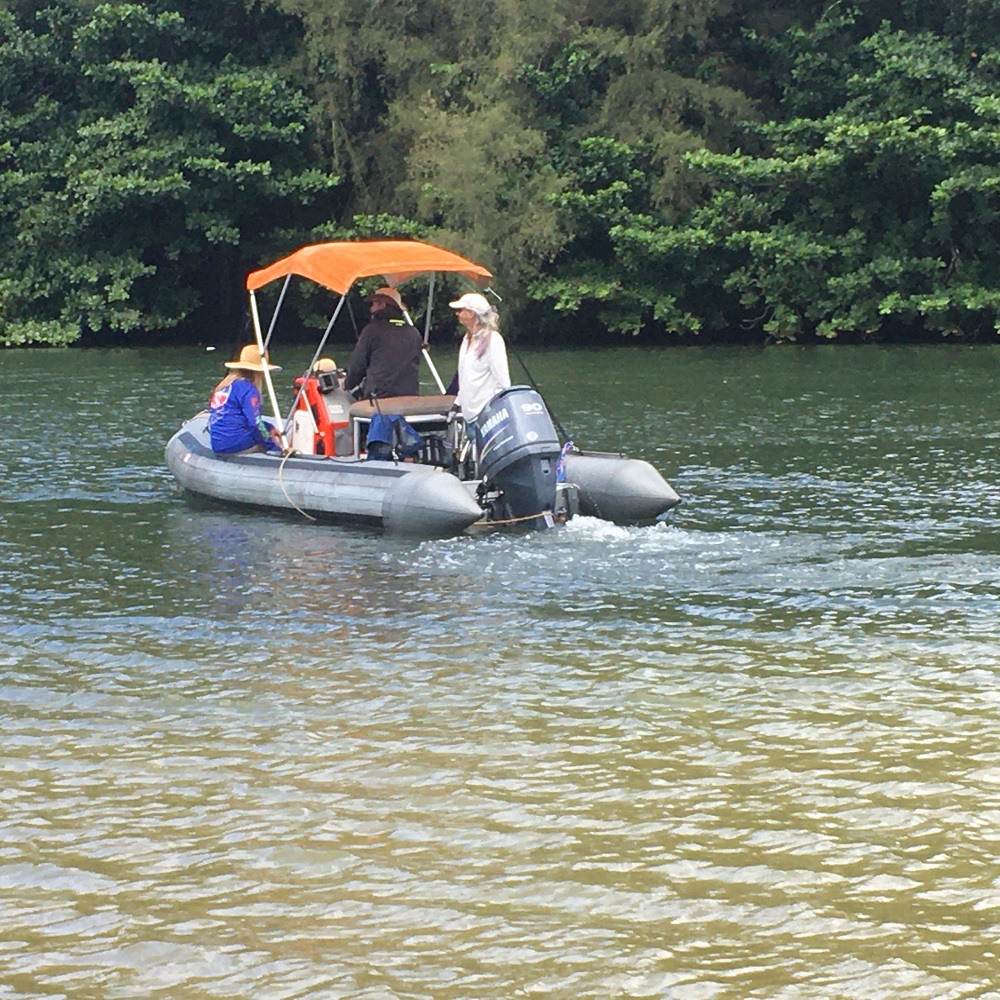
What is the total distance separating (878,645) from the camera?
848cm

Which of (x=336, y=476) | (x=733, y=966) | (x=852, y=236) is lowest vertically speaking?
(x=733, y=966)

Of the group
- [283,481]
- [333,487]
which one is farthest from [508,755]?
Result: [283,481]

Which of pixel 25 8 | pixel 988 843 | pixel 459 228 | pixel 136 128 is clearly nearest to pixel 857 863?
pixel 988 843

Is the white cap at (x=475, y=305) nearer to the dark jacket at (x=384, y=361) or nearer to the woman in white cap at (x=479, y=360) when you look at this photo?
the woman in white cap at (x=479, y=360)

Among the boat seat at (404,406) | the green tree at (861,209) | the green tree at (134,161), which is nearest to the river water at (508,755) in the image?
the boat seat at (404,406)

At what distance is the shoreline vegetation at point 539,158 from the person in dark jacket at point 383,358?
679 inches

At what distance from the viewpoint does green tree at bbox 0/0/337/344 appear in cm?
3275

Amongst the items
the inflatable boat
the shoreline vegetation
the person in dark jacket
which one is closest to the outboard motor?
the inflatable boat

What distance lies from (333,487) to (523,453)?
5.50 ft

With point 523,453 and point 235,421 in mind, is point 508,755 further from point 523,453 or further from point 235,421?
point 235,421

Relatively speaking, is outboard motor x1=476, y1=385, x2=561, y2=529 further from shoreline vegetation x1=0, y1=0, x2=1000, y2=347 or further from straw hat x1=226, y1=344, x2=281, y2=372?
shoreline vegetation x1=0, y1=0, x2=1000, y2=347

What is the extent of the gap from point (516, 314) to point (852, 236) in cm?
640

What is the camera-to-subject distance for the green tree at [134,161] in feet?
107

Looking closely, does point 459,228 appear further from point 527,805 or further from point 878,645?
point 527,805
